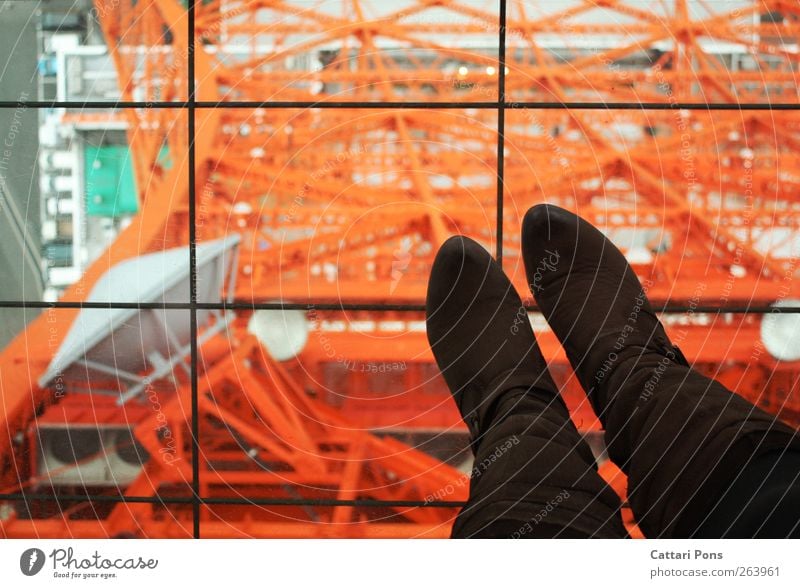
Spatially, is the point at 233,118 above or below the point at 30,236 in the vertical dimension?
above

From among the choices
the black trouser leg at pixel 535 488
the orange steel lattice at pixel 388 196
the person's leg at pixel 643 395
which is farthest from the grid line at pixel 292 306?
the black trouser leg at pixel 535 488

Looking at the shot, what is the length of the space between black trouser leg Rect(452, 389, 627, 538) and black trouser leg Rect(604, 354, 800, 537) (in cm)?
5

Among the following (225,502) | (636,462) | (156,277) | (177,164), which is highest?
(177,164)

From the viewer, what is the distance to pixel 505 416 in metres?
0.79

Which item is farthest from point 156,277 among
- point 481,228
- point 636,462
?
point 636,462

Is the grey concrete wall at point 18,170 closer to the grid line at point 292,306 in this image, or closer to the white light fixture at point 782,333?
the grid line at point 292,306

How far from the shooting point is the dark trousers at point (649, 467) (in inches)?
26.6
